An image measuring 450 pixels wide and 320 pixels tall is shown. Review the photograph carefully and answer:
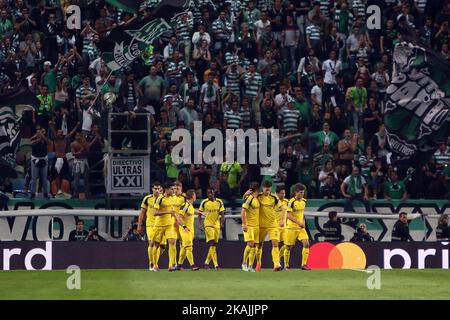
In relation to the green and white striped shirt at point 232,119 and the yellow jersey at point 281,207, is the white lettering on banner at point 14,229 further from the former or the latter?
the yellow jersey at point 281,207

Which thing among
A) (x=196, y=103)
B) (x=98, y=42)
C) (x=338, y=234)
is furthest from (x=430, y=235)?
(x=98, y=42)

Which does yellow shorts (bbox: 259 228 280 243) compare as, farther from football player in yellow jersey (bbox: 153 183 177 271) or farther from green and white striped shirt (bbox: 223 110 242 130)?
green and white striped shirt (bbox: 223 110 242 130)

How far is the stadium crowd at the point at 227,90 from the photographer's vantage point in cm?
2995

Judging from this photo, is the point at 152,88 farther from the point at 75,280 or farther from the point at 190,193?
the point at 75,280

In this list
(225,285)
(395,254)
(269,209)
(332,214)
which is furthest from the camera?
(395,254)

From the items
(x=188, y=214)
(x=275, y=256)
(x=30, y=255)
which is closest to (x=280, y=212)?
(x=275, y=256)

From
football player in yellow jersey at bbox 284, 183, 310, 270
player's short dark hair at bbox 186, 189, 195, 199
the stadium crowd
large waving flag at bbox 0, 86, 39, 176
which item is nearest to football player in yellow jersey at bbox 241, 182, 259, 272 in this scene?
football player in yellow jersey at bbox 284, 183, 310, 270

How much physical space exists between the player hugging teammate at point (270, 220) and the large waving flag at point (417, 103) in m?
4.36

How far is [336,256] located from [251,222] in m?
3.23

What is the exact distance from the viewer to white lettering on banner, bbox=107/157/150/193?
2847 centimetres

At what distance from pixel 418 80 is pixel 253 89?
4556 millimetres

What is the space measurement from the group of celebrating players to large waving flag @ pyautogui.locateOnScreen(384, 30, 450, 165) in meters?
4.34

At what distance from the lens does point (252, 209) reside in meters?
27.6

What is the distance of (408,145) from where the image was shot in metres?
31.5
